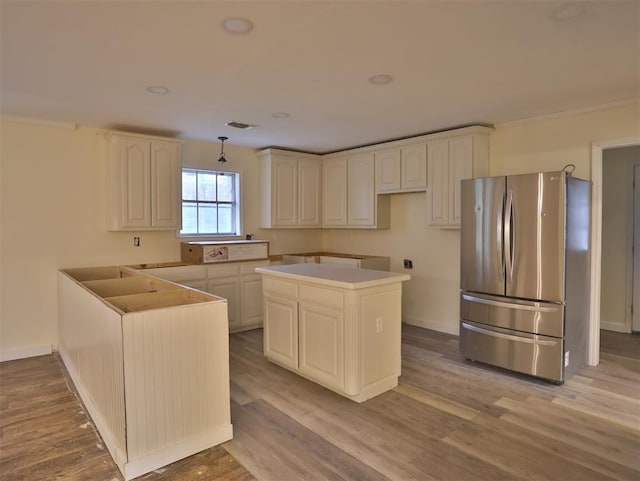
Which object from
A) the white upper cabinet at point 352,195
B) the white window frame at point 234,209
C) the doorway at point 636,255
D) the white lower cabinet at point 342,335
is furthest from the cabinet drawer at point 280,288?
the doorway at point 636,255

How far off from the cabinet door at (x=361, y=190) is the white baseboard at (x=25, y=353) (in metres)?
3.86

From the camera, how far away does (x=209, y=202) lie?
215 inches

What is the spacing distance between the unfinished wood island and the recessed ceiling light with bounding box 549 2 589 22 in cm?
241

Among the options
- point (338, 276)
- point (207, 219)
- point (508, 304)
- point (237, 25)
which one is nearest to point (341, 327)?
point (338, 276)

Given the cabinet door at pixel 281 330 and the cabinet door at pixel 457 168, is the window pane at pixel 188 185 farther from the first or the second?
the cabinet door at pixel 457 168

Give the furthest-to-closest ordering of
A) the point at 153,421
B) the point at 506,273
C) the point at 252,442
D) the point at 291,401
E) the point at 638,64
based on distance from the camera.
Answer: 1. the point at 506,273
2. the point at 291,401
3. the point at 638,64
4. the point at 252,442
5. the point at 153,421

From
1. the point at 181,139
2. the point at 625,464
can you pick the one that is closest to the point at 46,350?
the point at 181,139

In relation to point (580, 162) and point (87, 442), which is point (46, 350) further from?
point (580, 162)

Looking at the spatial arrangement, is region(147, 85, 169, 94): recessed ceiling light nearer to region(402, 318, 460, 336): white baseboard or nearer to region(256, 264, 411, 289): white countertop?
region(256, 264, 411, 289): white countertop

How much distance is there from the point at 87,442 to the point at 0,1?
2466 millimetres

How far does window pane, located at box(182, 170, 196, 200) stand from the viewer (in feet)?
17.2

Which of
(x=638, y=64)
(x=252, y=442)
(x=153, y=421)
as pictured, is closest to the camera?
(x=153, y=421)

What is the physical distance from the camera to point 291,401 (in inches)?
123

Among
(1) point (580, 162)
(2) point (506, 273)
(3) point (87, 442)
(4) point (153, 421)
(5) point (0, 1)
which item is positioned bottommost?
(3) point (87, 442)
